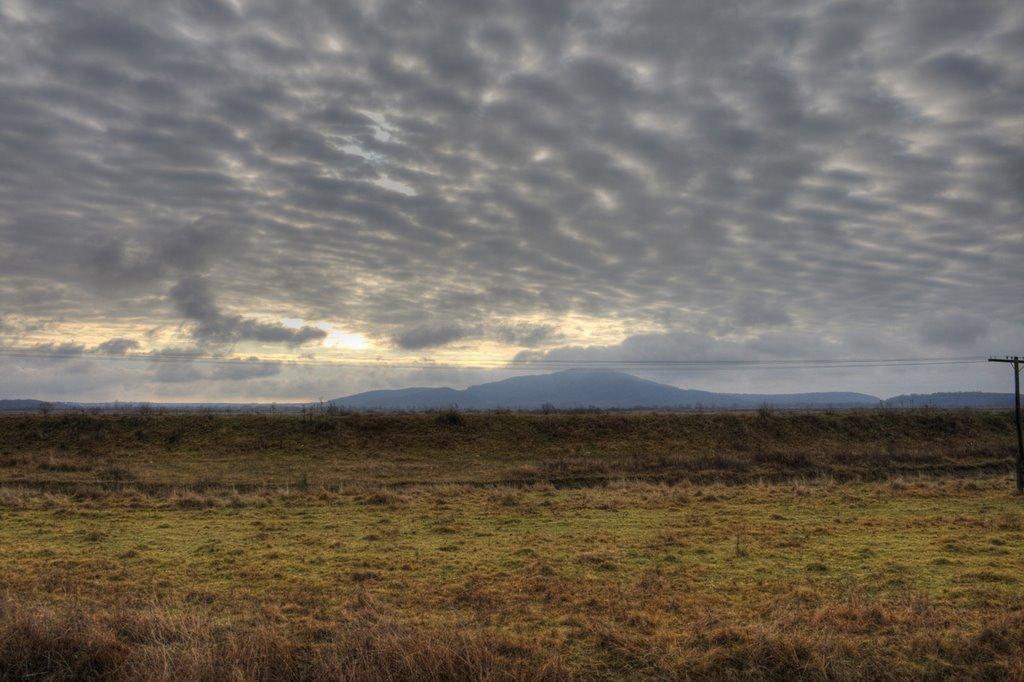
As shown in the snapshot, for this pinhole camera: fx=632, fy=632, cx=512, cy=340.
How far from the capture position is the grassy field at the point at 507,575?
9914mm

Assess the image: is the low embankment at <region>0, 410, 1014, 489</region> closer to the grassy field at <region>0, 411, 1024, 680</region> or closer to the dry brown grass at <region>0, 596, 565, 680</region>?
the grassy field at <region>0, 411, 1024, 680</region>

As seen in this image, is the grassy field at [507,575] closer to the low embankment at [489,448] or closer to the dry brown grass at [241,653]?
the dry brown grass at [241,653]

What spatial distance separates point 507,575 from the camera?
16344 millimetres

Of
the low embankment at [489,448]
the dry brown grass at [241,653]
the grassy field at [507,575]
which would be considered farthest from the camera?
the low embankment at [489,448]

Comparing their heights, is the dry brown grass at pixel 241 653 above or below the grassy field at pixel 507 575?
above

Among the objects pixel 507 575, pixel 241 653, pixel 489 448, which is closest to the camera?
pixel 241 653

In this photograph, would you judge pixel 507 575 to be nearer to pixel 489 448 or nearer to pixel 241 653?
pixel 241 653

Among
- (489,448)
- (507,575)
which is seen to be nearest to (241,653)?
(507,575)

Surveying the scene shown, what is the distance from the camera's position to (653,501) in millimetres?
29203

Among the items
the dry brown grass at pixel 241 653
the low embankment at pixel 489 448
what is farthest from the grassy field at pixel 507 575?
the low embankment at pixel 489 448

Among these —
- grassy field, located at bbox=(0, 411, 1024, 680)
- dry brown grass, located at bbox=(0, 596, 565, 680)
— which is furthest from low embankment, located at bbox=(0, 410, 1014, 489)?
dry brown grass, located at bbox=(0, 596, 565, 680)

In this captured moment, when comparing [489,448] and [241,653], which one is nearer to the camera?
[241,653]

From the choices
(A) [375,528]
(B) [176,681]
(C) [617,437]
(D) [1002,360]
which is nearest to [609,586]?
(B) [176,681]

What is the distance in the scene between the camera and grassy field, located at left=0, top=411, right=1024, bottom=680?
9.91 m
